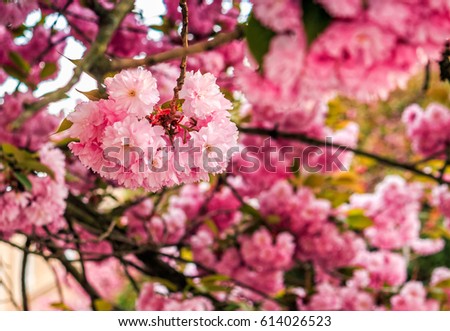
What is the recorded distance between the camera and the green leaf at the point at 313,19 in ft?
1.76

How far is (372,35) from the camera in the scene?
1.73 ft

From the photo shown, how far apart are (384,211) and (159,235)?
114 cm

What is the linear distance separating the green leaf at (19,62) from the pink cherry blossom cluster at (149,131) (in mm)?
1063

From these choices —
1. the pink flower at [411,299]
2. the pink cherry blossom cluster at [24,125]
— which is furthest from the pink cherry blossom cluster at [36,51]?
the pink flower at [411,299]

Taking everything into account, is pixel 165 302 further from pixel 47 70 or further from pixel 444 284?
pixel 444 284

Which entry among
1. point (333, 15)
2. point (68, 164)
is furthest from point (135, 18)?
point (333, 15)

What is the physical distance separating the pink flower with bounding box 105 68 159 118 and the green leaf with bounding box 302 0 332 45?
297 mm

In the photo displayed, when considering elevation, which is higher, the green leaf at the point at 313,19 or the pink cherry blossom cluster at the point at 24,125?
the pink cherry blossom cluster at the point at 24,125

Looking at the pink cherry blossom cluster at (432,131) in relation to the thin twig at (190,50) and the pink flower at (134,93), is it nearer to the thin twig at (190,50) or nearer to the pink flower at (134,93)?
the thin twig at (190,50)

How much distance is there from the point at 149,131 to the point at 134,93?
6 cm

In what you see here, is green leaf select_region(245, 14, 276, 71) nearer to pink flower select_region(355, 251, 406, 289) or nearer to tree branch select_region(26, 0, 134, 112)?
tree branch select_region(26, 0, 134, 112)

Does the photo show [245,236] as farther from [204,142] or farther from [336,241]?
[204,142]

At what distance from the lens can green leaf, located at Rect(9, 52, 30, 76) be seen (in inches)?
68.9

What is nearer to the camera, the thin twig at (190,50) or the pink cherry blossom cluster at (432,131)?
the thin twig at (190,50)
